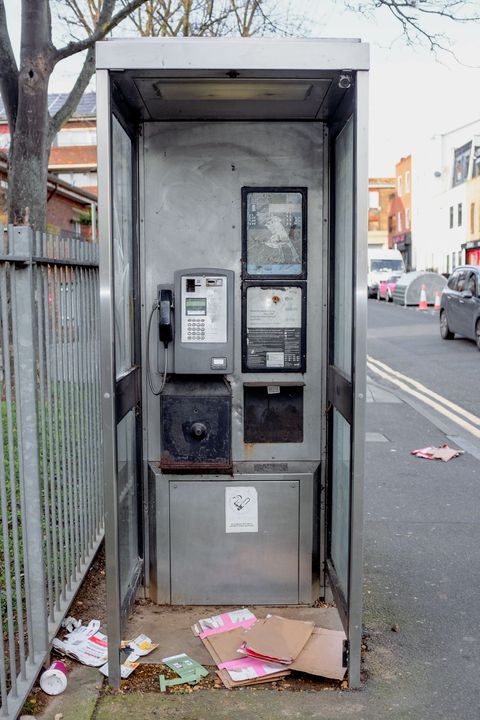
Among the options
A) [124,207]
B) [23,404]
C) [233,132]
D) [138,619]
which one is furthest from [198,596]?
[233,132]

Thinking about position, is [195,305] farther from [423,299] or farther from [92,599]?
[423,299]


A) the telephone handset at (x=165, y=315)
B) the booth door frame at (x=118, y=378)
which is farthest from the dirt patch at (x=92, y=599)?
the telephone handset at (x=165, y=315)

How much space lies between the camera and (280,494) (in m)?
4.23

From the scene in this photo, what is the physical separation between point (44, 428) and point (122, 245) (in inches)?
39.4

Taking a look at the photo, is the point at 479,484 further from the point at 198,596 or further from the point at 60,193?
the point at 60,193

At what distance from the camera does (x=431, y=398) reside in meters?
11.1

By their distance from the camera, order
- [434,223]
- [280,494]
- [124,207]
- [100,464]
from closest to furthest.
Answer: [124,207] → [280,494] → [100,464] → [434,223]

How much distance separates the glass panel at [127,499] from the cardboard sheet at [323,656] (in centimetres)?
91

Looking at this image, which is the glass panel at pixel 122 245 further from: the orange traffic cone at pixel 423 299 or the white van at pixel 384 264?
the white van at pixel 384 264

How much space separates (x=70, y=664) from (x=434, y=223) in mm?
47195

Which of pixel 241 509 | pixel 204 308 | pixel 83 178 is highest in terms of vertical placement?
pixel 83 178

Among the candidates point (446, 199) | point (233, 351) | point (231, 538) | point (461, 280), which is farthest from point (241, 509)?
point (446, 199)

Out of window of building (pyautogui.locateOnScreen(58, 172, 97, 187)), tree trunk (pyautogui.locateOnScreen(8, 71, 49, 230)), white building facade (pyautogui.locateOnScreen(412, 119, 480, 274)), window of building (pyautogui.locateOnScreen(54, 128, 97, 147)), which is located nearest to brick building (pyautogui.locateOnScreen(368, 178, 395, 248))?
white building facade (pyautogui.locateOnScreen(412, 119, 480, 274))

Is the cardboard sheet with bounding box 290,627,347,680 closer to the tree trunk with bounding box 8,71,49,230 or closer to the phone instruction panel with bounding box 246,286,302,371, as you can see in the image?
the phone instruction panel with bounding box 246,286,302,371
